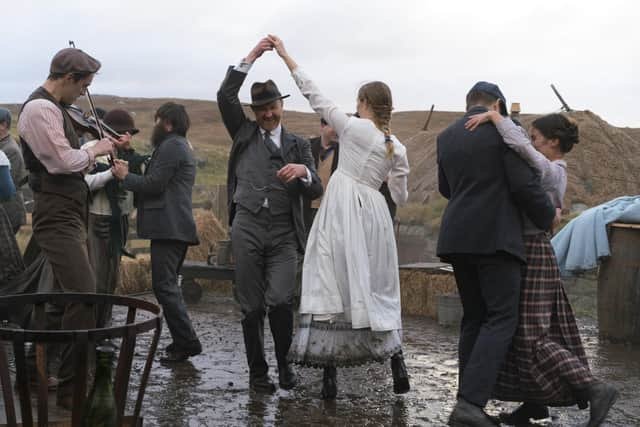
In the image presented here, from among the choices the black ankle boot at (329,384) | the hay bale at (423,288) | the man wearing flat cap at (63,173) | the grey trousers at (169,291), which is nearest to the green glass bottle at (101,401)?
the man wearing flat cap at (63,173)

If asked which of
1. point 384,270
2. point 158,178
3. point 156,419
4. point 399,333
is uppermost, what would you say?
point 158,178

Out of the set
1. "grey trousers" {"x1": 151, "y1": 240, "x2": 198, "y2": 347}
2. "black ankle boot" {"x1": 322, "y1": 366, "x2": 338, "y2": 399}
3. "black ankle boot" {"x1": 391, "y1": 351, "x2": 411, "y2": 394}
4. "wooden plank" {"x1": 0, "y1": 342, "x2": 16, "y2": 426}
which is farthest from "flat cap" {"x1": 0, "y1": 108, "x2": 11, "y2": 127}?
"wooden plank" {"x1": 0, "y1": 342, "x2": 16, "y2": 426}

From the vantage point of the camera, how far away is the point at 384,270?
233 inches

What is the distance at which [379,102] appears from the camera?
591cm

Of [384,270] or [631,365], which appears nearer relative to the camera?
[384,270]

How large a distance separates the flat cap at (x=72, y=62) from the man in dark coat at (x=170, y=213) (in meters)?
1.85

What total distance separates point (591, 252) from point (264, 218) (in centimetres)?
352

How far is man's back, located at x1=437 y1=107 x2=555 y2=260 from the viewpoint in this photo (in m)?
5.12

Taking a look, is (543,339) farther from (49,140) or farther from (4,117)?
(4,117)

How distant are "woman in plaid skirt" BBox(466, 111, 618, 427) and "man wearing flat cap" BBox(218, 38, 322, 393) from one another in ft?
5.09

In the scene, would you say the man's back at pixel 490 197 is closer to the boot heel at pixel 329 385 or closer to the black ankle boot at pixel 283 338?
the boot heel at pixel 329 385

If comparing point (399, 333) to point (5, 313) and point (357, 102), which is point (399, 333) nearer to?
point (357, 102)

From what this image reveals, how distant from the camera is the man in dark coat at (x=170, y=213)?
704cm

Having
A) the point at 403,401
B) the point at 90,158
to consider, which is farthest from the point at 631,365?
the point at 90,158
